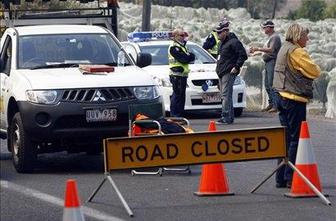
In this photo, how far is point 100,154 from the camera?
48.7 ft

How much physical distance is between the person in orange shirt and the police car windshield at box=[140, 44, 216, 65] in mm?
10160

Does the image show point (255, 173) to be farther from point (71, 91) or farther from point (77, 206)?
point (77, 206)

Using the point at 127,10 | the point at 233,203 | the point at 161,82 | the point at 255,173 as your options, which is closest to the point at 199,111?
the point at 161,82

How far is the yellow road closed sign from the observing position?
1061 centimetres

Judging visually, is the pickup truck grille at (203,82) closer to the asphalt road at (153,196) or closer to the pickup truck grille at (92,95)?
the asphalt road at (153,196)

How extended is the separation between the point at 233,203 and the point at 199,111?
35.4 feet

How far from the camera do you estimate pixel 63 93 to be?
12.8 meters

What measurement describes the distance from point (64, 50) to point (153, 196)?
3.25 meters

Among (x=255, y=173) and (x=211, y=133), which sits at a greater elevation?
(x=211, y=133)

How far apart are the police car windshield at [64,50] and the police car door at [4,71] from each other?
23 cm

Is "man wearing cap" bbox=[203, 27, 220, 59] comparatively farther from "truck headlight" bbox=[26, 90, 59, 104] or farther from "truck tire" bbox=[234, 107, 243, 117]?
"truck headlight" bbox=[26, 90, 59, 104]

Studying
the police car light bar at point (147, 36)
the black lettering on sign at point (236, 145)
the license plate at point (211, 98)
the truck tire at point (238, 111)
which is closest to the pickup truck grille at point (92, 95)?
the black lettering on sign at point (236, 145)

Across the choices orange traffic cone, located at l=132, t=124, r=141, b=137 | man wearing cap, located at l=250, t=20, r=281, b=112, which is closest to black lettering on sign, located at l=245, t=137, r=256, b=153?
orange traffic cone, located at l=132, t=124, r=141, b=137

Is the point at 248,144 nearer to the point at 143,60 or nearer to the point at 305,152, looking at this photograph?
the point at 305,152
